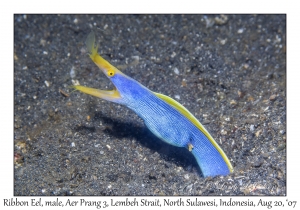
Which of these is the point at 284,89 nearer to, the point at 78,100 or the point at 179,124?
the point at 179,124

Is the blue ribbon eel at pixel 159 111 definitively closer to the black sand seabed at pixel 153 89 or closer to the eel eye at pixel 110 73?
the eel eye at pixel 110 73

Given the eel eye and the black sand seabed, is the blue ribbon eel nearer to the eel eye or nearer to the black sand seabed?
the eel eye

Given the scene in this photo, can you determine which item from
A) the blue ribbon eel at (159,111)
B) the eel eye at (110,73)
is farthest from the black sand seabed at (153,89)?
the eel eye at (110,73)

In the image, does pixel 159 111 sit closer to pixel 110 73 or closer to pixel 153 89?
pixel 110 73

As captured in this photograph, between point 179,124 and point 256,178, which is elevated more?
point 179,124

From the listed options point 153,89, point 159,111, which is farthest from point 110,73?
point 153,89

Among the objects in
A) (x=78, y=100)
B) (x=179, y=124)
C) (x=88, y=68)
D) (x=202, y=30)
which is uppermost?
(x=202, y=30)
